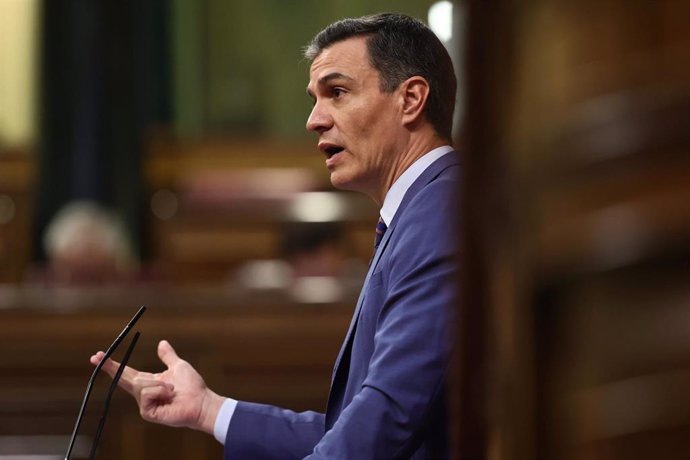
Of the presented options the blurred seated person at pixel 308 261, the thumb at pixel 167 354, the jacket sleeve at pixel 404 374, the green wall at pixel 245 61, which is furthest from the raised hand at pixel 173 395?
the green wall at pixel 245 61

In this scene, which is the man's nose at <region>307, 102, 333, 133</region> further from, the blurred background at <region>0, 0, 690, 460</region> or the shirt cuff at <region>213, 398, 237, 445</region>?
the shirt cuff at <region>213, 398, 237, 445</region>

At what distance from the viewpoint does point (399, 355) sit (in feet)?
4.35

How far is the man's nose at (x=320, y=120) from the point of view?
160cm

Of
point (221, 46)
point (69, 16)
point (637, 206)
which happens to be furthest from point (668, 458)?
point (221, 46)

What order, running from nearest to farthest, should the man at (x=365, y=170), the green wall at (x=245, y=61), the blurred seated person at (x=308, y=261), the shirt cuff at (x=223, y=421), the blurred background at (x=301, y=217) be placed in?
the blurred background at (x=301, y=217), the man at (x=365, y=170), the shirt cuff at (x=223, y=421), the blurred seated person at (x=308, y=261), the green wall at (x=245, y=61)

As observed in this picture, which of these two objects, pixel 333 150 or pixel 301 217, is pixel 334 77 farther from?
pixel 301 217

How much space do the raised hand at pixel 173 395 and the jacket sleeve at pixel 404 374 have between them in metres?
0.31

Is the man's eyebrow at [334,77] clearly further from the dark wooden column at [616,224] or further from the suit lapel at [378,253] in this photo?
the dark wooden column at [616,224]

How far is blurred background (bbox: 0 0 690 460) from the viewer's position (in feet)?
1.96

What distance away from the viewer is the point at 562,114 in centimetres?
347

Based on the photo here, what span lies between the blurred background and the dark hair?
17cm

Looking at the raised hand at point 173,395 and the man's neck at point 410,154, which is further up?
the man's neck at point 410,154

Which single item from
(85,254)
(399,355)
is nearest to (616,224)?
(399,355)

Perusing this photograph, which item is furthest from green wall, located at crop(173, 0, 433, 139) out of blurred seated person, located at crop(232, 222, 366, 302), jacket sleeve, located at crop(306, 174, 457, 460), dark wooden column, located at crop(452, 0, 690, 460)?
jacket sleeve, located at crop(306, 174, 457, 460)
